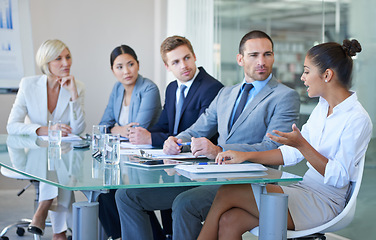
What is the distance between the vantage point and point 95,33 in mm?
5613

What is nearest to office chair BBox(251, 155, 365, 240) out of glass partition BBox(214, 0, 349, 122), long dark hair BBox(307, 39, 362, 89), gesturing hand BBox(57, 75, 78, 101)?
long dark hair BBox(307, 39, 362, 89)

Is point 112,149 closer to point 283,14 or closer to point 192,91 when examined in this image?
point 192,91

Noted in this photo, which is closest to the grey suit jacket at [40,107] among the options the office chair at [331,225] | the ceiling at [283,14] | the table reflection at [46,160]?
the table reflection at [46,160]

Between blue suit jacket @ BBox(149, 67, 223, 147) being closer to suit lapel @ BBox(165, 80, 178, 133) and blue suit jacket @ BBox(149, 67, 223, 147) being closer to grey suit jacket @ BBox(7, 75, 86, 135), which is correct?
suit lapel @ BBox(165, 80, 178, 133)

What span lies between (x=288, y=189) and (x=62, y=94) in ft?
7.80

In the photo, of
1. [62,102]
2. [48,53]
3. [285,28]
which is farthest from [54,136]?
[285,28]

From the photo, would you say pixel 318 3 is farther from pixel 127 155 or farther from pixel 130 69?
pixel 127 155

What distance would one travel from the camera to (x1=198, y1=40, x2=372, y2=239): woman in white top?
1.93m

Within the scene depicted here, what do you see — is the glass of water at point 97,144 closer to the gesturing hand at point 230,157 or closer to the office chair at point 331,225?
the gesturing hand at point 230,157

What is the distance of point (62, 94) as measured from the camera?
152 inches

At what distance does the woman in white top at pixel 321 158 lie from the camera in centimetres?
193

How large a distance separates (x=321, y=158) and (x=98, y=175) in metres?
0.90

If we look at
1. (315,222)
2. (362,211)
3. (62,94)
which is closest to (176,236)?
(315,222)

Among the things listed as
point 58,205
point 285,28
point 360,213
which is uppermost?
point 285,28
